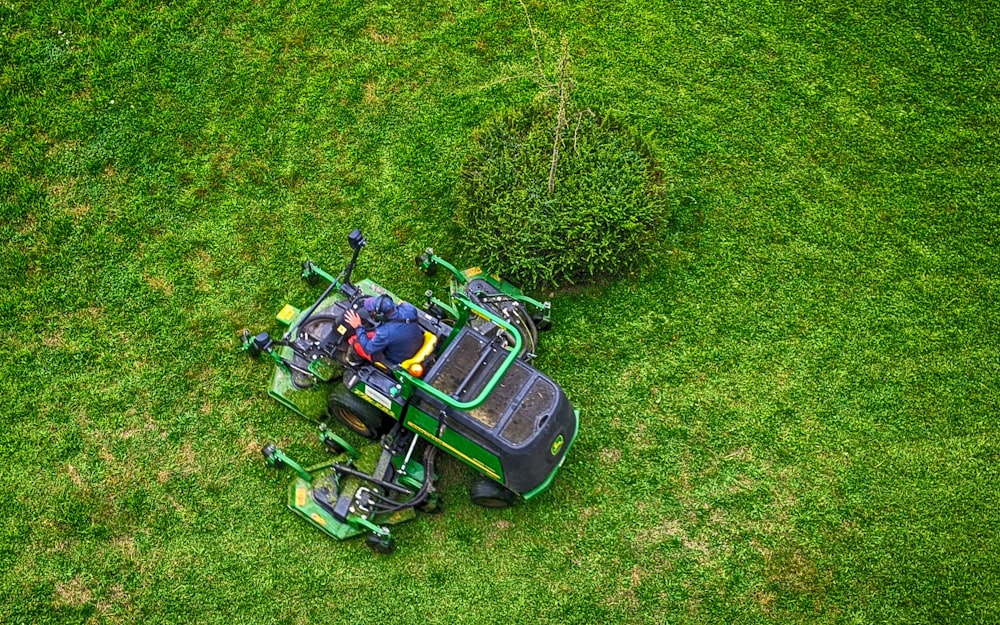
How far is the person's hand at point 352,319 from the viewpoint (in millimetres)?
8102

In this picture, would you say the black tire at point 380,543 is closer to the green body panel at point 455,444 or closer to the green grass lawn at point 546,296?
the green grass lawn at point 546,296

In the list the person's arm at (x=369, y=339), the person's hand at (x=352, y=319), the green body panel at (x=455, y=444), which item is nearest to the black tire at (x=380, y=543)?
the green body panel at (x=455, y=444)

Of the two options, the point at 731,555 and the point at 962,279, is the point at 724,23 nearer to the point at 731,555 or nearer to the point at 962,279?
the point at 962,279

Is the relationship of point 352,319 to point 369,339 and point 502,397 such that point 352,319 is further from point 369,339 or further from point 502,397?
point 502,397

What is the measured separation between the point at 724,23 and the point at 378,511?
7.76 meters

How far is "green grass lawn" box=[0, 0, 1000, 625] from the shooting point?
8586 mm

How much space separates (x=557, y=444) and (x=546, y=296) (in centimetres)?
213

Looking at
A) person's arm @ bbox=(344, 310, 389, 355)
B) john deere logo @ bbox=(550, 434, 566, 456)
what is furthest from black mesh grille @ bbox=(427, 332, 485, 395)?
john deere logo @ bbox=(550, 434, 566, 456)

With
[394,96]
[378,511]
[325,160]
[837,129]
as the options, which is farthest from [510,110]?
[378,511]

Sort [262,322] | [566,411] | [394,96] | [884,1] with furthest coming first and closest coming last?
[884,1]
[394,96]
[262,322]
[566,411]

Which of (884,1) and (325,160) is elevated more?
(884,1)

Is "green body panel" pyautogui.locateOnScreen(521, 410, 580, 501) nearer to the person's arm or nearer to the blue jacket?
the blue jacket

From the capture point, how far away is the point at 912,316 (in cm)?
984

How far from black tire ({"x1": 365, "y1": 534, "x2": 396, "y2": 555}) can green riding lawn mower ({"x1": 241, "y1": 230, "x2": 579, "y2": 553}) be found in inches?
0.5
